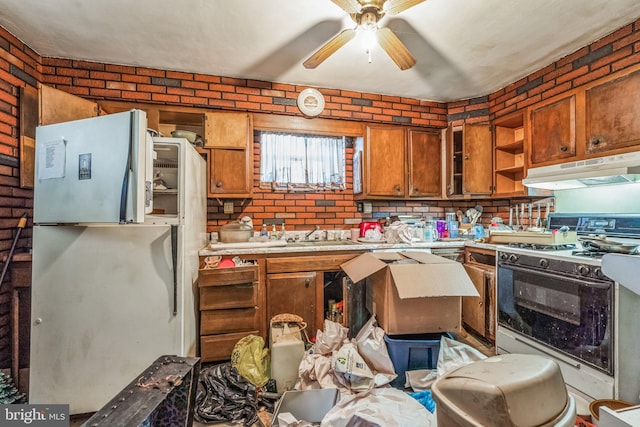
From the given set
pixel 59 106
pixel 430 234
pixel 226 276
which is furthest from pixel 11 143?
pixel 430 234

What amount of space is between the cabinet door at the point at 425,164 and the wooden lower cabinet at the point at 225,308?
6.42 ft

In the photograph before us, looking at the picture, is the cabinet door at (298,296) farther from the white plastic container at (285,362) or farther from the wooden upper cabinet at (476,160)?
the wooden upper cabinet at (476,160)

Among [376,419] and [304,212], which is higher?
[304,212]

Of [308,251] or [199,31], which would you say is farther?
[308,251]

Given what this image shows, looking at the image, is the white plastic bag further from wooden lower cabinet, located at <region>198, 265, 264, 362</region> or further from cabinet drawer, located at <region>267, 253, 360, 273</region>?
wooden lower cabinet, located at <region>198, 265, 264, 362</region>

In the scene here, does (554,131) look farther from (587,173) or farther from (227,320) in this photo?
(227,320)

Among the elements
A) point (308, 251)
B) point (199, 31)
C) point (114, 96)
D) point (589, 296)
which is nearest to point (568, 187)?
point (589, 296)

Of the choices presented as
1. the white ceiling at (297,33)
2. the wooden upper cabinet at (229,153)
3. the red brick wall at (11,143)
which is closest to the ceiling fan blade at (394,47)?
the white ceiling at (297,33)

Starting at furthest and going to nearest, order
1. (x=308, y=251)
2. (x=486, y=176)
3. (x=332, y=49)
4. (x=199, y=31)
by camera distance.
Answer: (x=486, y=176), (x=308, y=251), (x=199, y=31), (x=332, y=49)

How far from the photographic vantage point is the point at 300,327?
209 centimetres

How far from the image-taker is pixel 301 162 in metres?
3.01

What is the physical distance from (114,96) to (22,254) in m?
1.42

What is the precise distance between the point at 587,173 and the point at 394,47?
1.67m

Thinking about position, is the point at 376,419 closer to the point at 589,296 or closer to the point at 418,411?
the point at 418,411
